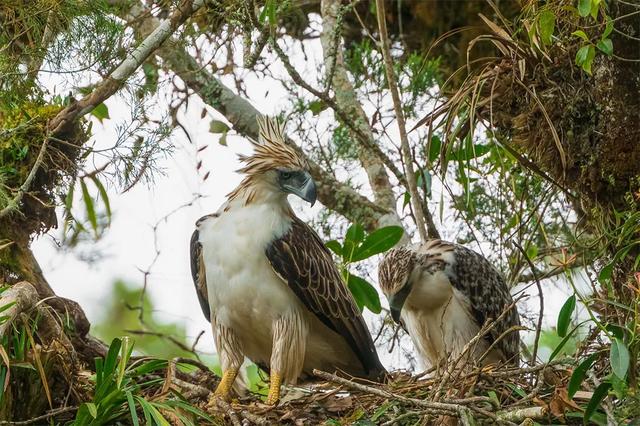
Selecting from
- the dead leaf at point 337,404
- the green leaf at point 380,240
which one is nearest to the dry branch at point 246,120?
the green leaf at point 380,240

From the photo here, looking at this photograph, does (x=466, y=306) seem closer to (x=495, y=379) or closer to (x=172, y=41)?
(x=495, y=379)

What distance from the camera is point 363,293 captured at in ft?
23.0

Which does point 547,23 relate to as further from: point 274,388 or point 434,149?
point 274,388

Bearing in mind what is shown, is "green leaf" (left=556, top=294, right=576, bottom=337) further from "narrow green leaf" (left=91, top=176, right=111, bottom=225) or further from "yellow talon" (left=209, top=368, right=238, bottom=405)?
"narrow green leaf" (left=91, top=176, right=111, bottom=225)

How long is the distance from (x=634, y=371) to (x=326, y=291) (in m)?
1.97

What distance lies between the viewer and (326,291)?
6.16 metres

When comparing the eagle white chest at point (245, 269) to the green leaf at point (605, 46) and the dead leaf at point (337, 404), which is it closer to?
the dead leaf at point (337, 404)

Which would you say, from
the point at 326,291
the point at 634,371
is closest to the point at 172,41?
the point at 326,291

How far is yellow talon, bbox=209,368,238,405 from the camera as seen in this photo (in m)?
6.07

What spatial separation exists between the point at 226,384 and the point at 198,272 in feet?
2.20

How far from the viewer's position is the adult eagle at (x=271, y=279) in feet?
19.8

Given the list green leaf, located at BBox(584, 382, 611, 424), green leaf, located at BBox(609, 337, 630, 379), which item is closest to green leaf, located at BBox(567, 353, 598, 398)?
green leaf, located at BBox(584, 382, 611, 424)

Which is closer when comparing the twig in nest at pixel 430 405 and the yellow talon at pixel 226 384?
the twig in nest at pixel 430 405

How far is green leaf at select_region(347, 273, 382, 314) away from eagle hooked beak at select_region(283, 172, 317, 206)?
1055mm
